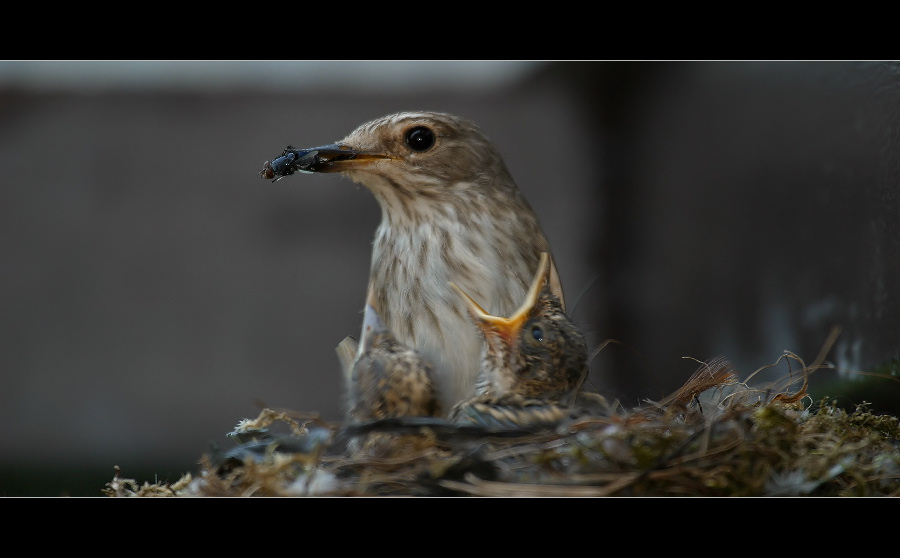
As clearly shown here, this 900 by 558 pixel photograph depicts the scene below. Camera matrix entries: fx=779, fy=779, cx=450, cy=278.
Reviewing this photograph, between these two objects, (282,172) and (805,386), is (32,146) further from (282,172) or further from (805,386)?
(805,386)

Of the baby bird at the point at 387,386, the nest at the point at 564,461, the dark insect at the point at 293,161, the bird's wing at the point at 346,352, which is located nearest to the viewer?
the nest at the point at 564,461

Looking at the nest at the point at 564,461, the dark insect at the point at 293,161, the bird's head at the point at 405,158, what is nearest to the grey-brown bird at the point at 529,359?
the nest at the point at 564,461

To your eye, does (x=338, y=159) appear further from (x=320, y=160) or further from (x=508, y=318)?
(x=508, y=318)

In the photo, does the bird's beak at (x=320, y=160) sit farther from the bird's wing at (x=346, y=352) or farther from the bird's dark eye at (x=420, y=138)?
the bird's wing at (x=346, y=352)

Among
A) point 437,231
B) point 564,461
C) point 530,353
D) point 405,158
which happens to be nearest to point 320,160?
point 405,158

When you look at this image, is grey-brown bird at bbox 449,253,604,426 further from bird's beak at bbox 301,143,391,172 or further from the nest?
bird's beak at bbox 301,143,391,172

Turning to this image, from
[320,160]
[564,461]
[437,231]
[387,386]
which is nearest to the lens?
[564,461]
